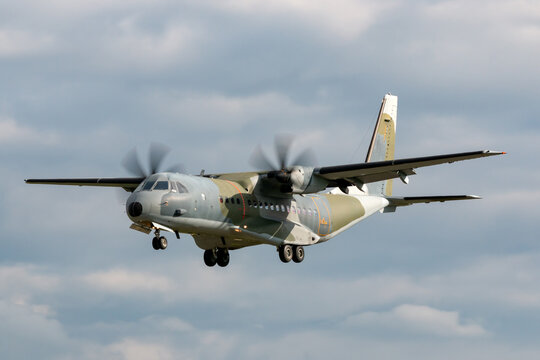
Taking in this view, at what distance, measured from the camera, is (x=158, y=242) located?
95.1 feet

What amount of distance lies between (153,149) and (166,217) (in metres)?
5.39

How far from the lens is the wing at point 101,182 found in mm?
33938

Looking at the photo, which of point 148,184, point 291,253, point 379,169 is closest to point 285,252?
point 291,253

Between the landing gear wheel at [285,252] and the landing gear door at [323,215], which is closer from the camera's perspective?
the landing gear wheel at [285,252]

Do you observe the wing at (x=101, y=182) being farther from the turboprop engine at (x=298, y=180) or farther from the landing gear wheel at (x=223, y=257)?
the turboprop engine at (x=298, y=180)

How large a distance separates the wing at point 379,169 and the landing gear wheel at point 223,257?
4611 mm

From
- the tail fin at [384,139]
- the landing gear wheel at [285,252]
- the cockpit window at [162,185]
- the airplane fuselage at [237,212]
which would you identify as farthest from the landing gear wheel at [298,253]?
the cockpit window at [162,185]

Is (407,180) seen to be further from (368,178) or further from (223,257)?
(223,257)

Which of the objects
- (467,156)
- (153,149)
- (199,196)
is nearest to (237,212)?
(199,196)

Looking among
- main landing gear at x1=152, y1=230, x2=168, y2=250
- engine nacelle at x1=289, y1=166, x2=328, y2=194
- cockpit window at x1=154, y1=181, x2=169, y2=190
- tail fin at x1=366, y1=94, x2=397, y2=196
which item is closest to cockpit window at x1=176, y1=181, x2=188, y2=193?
cockpit window at x1=154, y1=181, x2=169, y2=190

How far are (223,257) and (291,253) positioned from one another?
2.52m

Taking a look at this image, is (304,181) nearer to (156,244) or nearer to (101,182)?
(156,244)

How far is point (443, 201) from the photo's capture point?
35.0 metres

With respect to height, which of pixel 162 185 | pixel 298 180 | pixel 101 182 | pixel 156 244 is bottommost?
pixel 156 244
